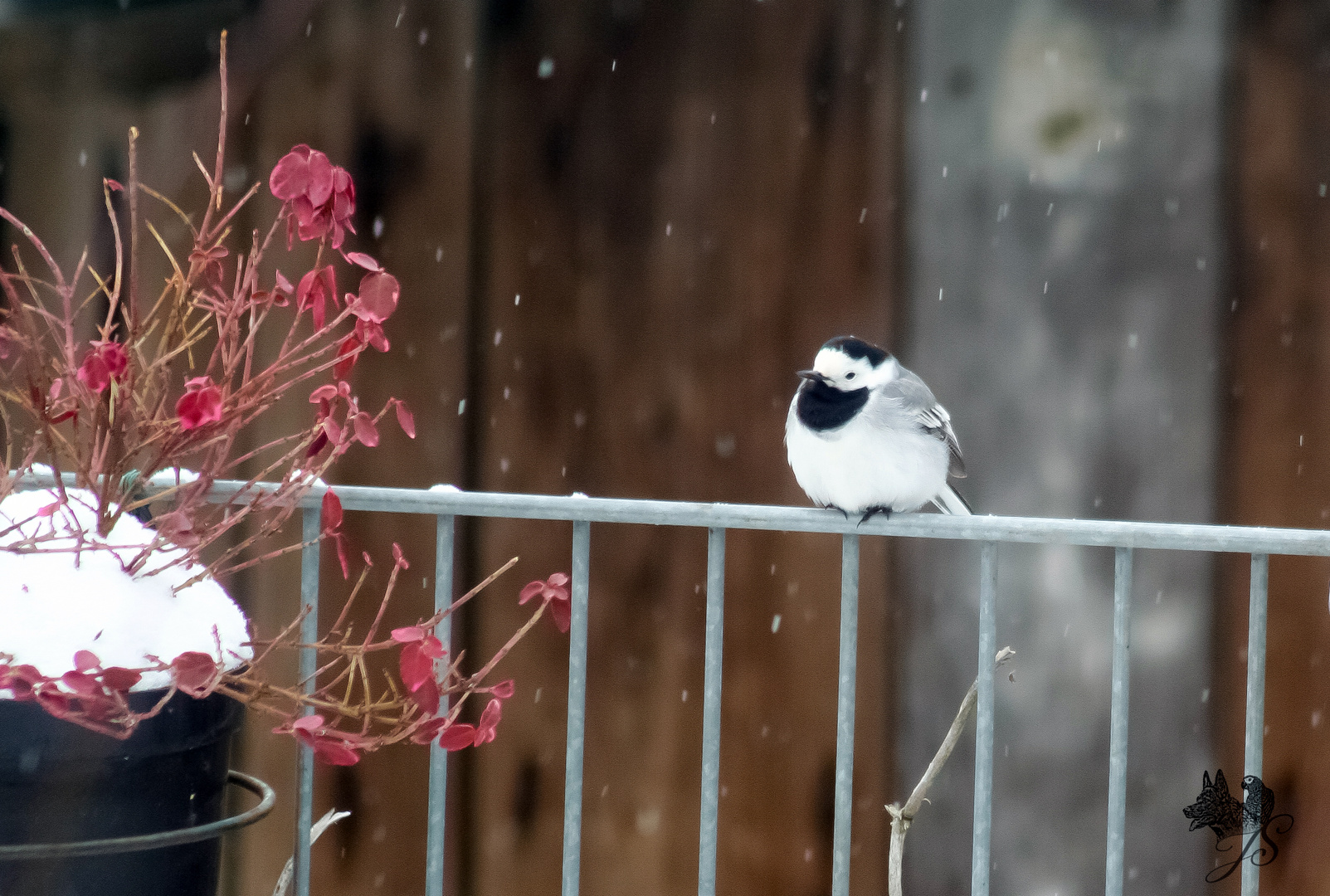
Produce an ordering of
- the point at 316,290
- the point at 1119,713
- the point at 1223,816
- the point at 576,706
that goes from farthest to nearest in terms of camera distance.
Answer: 1. the point at 1223,816
2. the point at 576,706
3. the point at 1119,713
4. the point at 316,290

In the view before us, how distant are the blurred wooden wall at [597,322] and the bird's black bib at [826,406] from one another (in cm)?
46

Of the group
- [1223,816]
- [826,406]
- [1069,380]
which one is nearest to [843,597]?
[826,406]

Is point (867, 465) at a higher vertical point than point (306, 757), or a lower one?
higher

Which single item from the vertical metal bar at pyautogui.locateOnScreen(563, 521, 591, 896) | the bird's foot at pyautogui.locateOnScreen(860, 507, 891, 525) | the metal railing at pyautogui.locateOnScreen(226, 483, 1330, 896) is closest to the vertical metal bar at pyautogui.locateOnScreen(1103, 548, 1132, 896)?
the metal railing at pyautogui.locateOnScreen(226, 483, 1330, 896)

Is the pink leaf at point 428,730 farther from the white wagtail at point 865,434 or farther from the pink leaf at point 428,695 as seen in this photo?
the white wagtail at point 865,434

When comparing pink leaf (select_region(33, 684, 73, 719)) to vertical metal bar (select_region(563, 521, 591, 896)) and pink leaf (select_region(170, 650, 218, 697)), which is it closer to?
pink leaf (select_region(170, 650, 218, 697))

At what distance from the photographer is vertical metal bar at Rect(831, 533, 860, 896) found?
1.66 meters

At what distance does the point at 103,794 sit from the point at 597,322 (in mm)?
1494

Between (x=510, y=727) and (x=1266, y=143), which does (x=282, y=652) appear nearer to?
(x=510, y=727)

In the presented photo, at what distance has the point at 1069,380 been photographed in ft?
8.25

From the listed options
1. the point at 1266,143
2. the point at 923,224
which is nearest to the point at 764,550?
the point at 923,224

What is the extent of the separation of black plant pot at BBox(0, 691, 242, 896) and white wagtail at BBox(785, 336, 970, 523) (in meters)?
1.05

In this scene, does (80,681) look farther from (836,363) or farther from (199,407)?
(836,363)

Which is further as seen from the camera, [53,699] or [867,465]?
[867,465]
